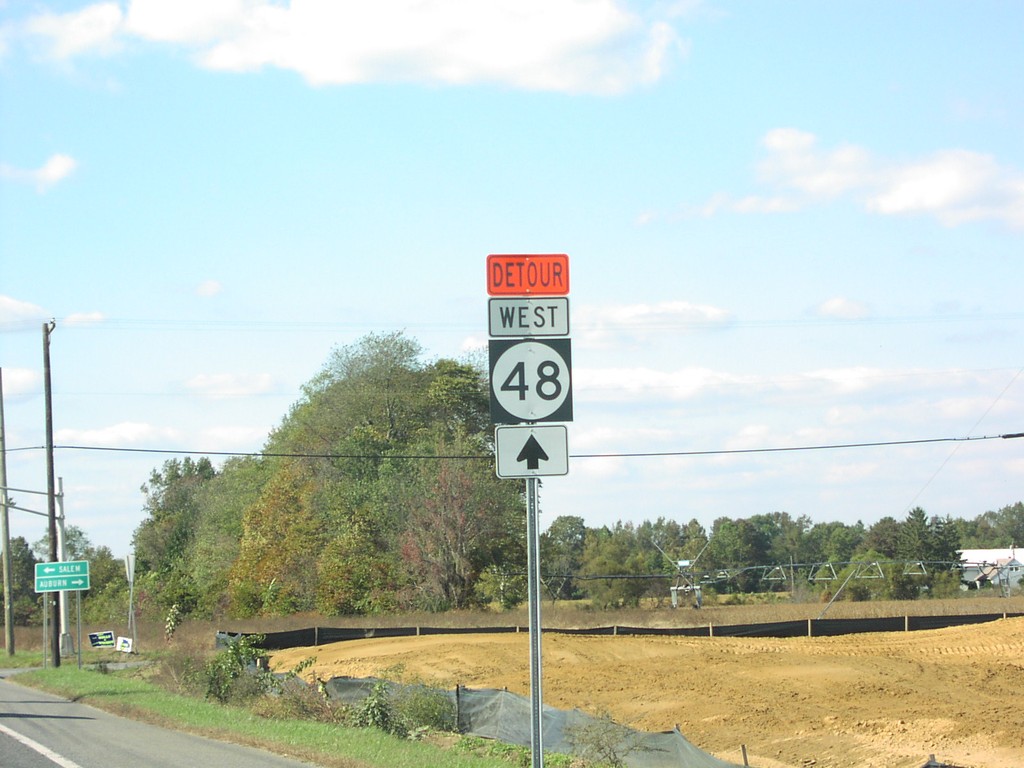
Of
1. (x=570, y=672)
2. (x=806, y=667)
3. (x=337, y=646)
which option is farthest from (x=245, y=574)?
(x=806, y=667)

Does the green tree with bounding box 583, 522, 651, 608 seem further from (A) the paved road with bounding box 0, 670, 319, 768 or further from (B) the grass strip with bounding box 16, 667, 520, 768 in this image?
(A) the paved road with bounding box 0, 670, 319, 768

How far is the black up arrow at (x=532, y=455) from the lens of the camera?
315 inches

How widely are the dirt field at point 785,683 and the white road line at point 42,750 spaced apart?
10.4 m

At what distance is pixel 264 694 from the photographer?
2103cm

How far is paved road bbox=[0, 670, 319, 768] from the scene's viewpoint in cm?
1411

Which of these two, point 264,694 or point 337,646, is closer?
point 264,694

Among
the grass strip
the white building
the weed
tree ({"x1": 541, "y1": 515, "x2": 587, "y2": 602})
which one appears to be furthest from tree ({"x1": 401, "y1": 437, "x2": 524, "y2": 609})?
the weed

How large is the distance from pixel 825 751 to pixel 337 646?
23.1 m

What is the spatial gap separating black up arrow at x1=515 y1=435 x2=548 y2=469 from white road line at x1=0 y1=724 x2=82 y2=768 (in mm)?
9008

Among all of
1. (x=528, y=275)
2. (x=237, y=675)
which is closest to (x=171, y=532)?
(x=237, y=675)

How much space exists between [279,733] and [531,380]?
10.2 meters

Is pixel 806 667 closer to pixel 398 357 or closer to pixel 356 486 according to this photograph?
pixel 356 486

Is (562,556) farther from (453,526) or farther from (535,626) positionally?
(535,626)

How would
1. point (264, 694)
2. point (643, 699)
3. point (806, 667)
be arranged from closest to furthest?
point (264, 694), point (643, 699), point (806, 667)
